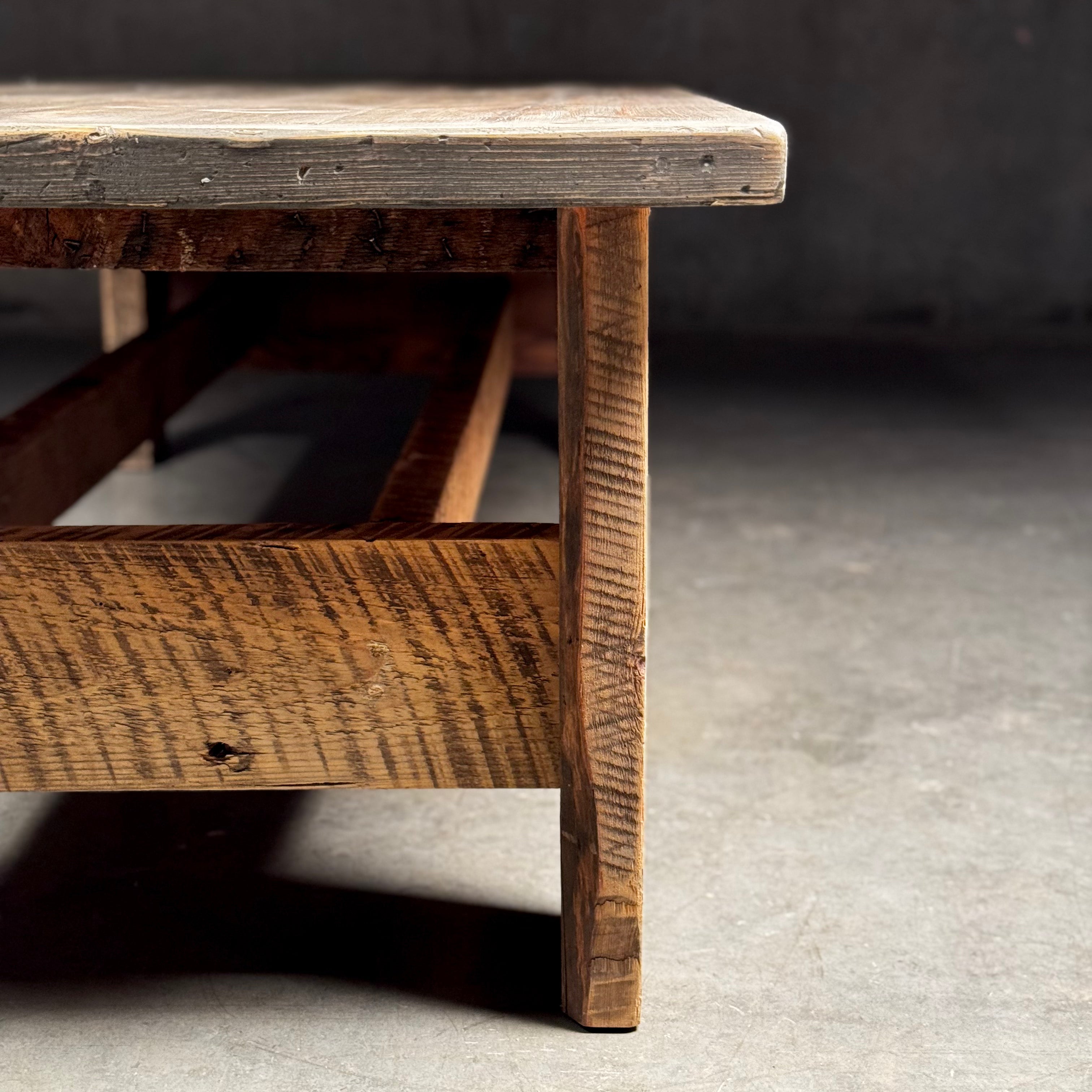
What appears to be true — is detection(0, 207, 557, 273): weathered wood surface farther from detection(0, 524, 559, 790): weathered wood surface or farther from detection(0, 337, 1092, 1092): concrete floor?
detection(0, 337, 1092, 1092): concrete floor

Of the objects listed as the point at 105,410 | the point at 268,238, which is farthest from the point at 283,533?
the point at 105,410

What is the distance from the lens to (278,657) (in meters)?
1.11

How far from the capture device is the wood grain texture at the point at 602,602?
3.32ft

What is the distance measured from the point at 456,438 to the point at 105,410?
553mm

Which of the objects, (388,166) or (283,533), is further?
(283,533)

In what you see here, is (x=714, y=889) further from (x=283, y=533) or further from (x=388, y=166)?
(x=388, y=166)

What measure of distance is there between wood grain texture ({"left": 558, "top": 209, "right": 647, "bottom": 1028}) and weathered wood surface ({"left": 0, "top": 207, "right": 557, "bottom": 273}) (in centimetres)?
10

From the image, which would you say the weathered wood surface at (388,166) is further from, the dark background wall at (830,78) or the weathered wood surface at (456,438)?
the dark background wall at (830,78)

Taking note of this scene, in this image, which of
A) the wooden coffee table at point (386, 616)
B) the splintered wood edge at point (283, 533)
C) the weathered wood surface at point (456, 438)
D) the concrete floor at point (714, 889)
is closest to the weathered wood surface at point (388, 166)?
the wooden coffee table at point (386, 616)

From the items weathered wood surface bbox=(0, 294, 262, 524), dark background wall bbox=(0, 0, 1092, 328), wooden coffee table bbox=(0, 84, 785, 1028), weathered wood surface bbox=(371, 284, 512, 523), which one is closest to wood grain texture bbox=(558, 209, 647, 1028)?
wooden coffee table bbox=(0, 84, 785, 1028)

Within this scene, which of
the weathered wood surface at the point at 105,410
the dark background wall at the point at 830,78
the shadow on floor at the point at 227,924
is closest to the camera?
the shadow on floor at the point at 227,924

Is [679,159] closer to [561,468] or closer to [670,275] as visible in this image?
[561,468]

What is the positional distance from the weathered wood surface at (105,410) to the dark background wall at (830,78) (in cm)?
276

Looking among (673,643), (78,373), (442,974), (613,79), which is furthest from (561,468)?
(613,79)
